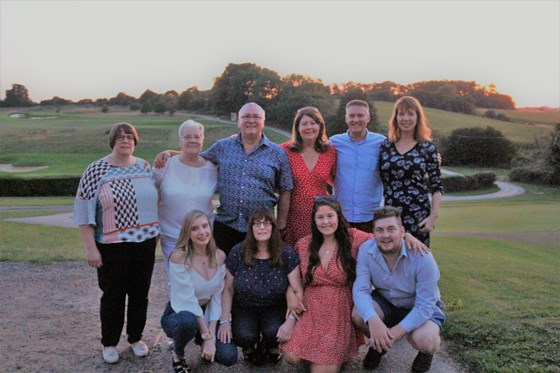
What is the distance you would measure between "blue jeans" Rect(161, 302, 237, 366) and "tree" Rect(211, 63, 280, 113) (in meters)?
62.6

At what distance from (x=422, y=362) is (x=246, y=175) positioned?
239cm

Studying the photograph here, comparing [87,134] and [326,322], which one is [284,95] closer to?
[87,134]

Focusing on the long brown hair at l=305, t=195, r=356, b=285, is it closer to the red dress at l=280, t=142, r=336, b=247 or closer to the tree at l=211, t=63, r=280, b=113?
the red dress at l=280, t=142, r=336, b=247

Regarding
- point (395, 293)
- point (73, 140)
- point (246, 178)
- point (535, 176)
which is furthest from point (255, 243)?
point (73, 140)

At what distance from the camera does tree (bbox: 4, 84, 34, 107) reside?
7462 cm

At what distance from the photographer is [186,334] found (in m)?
4.57

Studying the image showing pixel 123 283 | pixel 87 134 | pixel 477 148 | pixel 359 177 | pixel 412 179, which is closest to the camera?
pixel 123 283

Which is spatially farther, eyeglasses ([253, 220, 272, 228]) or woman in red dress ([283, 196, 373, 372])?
eyeglasses ([253, 220, 272, 228])

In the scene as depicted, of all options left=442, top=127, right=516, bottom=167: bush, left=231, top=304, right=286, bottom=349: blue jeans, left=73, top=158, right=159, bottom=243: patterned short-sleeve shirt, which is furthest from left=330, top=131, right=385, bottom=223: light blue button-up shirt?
left=442, top=127, right=516, bottom=167: bush

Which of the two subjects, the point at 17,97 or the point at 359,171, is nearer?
the point at 359,171

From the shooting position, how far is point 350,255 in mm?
4691

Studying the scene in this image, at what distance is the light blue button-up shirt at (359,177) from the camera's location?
5.38m

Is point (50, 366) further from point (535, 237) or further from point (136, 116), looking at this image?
point (136, 116)

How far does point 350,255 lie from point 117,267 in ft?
7.13
